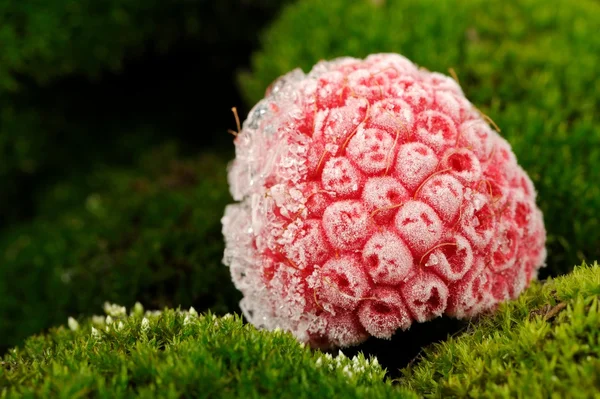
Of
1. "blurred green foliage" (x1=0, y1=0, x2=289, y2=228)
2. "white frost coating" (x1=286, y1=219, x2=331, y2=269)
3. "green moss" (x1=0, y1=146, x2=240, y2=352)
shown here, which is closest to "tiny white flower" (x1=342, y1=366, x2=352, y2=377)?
"white frost coating" (x1=286, y1=219, x2=331, y2=269)

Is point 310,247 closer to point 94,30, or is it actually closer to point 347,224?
point 347,224

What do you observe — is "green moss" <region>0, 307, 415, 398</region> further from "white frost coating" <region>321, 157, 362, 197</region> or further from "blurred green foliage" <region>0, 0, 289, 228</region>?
"blurred green foliage" <region>0, 0, 289, 228</region>

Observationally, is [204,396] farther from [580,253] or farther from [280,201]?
[580,253]

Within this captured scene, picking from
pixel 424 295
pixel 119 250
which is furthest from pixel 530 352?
pixel 119 250

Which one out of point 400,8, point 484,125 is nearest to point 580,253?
point 484,125

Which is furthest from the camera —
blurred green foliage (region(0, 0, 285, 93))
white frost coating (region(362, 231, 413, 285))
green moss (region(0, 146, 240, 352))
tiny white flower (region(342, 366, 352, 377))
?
blurred green foliage (region(0, 0, 285, 93))

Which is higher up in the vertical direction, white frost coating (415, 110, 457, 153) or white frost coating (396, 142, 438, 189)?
white frost coating (415, 110, 457, 153)

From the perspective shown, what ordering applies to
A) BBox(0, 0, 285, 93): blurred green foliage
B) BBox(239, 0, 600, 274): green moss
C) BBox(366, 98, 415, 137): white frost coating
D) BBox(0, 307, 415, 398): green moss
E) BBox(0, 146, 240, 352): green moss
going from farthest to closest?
BBox(0, 0, 285, 93): blurred green foliage < BBox(0, 146, 240, 352): green moss < BBox(239, 0, 600, 274): green moss < BBox(366, 98, 415, 137): white frost coating < BBox(0, 307, 415, 398): green moss
